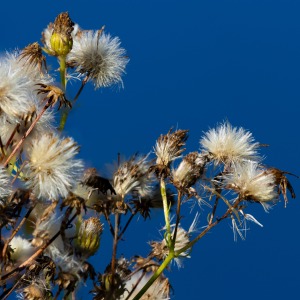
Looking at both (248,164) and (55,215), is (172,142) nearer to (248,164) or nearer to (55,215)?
(248,164)

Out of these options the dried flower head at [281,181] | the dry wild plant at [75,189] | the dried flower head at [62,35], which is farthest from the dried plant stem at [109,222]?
the dried flower head at [62,35]

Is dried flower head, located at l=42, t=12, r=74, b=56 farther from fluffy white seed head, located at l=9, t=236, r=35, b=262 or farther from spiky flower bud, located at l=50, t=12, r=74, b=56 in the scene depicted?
fluffy white seed head, located at l=9, t=236, r=35, b=262

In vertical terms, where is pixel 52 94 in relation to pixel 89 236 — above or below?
above

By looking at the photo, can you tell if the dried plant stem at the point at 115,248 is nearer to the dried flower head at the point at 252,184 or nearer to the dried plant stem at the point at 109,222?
the dried plant stem at the point at 109,222

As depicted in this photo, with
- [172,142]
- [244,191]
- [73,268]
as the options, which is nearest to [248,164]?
[244,191]

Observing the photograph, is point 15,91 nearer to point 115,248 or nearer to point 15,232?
point 15,232

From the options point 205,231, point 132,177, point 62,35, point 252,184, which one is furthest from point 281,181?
point 62,35

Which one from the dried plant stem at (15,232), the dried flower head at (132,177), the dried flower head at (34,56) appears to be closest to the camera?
the dried plant stem at (15,232)
